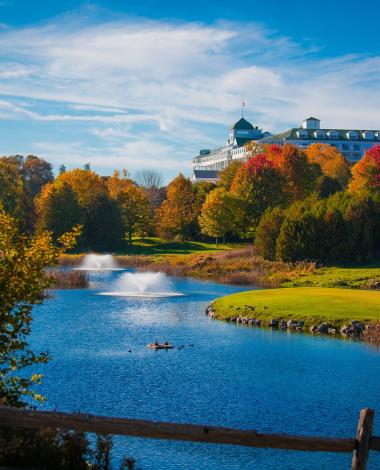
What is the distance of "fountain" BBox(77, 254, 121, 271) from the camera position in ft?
292

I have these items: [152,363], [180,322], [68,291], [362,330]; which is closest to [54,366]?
[152,363]

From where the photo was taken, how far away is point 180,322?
4550 cm

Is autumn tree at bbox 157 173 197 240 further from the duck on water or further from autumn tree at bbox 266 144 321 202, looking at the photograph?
the duck on water

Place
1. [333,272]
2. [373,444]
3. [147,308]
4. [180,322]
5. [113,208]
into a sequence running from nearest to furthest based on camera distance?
[373,444]
[180,322]
[147,308]
[333,272]
[113,208]

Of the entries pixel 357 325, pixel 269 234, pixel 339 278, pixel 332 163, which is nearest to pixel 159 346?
pixel 357 325

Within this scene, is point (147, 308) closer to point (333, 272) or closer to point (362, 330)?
point (362, 330)

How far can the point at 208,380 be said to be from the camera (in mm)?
30188

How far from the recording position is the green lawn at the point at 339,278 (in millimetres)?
67188

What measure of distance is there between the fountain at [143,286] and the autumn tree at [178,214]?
133ft

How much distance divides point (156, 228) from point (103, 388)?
97.6 metres

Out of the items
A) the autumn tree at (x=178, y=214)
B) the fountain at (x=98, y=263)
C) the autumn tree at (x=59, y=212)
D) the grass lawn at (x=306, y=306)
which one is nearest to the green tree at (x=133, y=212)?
the autumn tree at (x=178, y=214)

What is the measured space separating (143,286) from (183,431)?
5522 cm

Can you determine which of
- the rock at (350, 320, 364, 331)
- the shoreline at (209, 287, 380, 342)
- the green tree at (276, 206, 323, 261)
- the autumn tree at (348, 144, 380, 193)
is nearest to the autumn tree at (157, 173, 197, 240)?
the autumn tree at (348, 144, 380, 193)

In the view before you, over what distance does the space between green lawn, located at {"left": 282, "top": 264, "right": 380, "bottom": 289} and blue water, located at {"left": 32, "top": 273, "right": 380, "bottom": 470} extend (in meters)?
22.9
